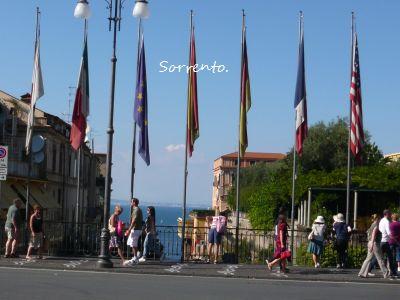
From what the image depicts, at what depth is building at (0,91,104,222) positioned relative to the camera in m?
48.2

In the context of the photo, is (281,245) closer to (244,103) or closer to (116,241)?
(116,241)

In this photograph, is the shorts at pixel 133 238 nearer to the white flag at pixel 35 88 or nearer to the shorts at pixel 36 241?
the shorts at pixel 36 241

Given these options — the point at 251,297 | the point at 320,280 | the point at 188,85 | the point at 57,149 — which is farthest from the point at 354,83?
the point at 57,149

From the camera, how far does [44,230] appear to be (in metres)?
23.9

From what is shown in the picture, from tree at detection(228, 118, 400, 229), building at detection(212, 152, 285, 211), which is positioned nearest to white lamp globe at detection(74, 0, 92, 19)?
tree at detection(228, 118, 400, 229)

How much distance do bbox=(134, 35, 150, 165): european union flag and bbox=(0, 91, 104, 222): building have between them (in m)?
19.1

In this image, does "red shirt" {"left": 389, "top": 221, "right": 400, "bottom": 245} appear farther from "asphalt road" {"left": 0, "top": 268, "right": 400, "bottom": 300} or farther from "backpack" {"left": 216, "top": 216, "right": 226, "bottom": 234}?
"backpack" {"left": 216, "top": 216, "right": 226, "bottom": 234}

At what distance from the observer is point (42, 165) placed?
54.0 meters

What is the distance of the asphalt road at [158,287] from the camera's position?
47.7 ft

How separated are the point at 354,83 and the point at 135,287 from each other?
12.2m

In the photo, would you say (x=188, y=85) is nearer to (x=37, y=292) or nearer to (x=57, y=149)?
(x=37, y=292)

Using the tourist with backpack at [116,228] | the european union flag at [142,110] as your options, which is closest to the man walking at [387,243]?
the tourist with backpack at [116,228]

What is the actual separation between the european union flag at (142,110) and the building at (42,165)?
62.8 feet

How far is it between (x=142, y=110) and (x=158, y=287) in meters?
9.94
